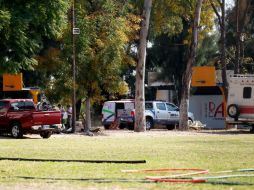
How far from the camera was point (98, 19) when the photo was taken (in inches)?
1439

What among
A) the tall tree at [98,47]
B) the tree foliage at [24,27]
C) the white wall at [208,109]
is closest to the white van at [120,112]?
the tall tree at [98,47]

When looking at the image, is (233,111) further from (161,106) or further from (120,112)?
(120,112)

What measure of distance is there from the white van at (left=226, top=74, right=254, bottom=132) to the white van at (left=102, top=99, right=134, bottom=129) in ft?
26.1

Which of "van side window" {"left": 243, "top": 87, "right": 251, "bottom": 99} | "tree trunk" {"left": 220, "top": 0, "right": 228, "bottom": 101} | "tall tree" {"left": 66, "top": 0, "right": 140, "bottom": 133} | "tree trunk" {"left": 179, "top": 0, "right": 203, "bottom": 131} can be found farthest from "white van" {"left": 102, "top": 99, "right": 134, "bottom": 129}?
"van side window" {"left": 243, "top": 87, "right": 251, "bottom": 99}

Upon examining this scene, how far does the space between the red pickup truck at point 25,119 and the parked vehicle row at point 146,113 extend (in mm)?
12294

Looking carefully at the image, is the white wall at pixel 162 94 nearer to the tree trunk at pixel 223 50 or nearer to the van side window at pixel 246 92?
the tree trunk at pixel 223 50

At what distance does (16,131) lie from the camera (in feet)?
103

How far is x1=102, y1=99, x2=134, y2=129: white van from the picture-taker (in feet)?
143

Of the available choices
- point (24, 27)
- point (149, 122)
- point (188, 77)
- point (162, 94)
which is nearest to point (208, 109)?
point (162, 94)

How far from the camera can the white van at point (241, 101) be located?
37000 mm

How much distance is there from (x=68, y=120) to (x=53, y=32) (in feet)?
52.9

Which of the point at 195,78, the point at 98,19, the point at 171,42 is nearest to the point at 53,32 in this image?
the point at 98,19

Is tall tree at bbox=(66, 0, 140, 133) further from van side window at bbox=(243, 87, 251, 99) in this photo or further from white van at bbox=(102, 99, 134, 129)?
van side window at bbox=(243, 87, 251, 99)

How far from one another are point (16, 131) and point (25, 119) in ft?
3.00
